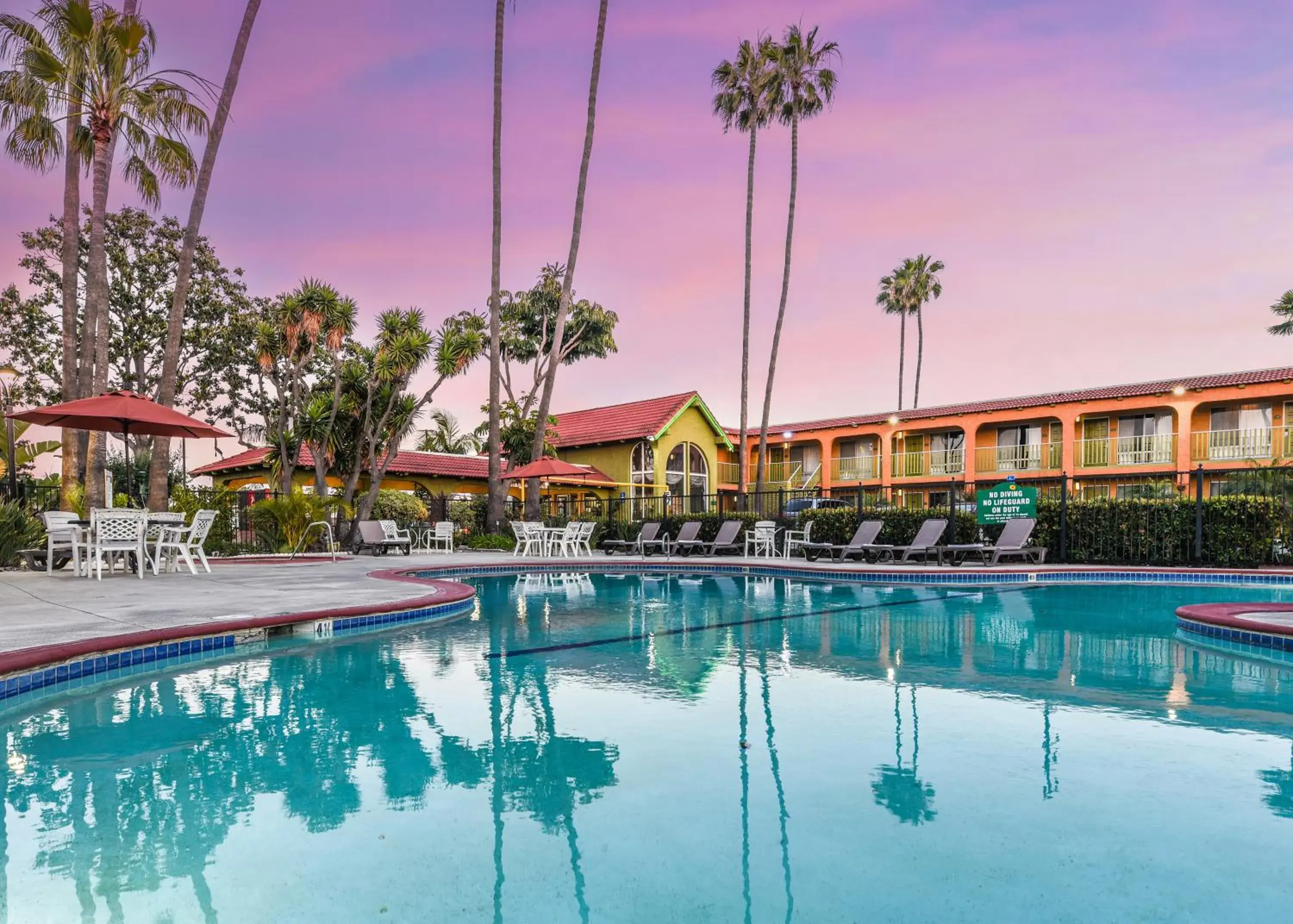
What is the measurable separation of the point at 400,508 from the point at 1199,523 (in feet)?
69.0

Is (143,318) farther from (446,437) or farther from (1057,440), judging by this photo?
(1057,440)

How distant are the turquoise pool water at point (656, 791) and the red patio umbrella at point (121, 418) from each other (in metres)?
5.46

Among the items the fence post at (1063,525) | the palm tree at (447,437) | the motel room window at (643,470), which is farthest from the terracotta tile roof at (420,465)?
the fence post at (1063,525)

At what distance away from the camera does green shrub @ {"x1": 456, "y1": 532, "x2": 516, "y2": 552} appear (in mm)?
20594

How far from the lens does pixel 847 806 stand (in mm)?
2998

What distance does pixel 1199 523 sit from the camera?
547 inches

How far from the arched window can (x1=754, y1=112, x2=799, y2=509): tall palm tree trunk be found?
4883 millimetres

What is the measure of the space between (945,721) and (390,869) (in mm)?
3035

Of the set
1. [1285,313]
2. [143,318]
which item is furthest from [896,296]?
[143,318]

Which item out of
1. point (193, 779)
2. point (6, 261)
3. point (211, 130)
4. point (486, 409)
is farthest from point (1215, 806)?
point (6, 261)

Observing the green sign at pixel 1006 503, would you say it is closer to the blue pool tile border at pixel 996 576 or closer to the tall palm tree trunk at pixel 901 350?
the blue pool tile border at pixel 996 576

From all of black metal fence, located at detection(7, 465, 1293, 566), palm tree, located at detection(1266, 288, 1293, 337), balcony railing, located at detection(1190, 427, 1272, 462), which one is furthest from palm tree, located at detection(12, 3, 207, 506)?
palm tree, located at detection(1266, 288, 1293, 337)

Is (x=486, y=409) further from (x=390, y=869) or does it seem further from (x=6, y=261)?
(x=390, y=869)

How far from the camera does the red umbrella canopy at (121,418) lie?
953cm
